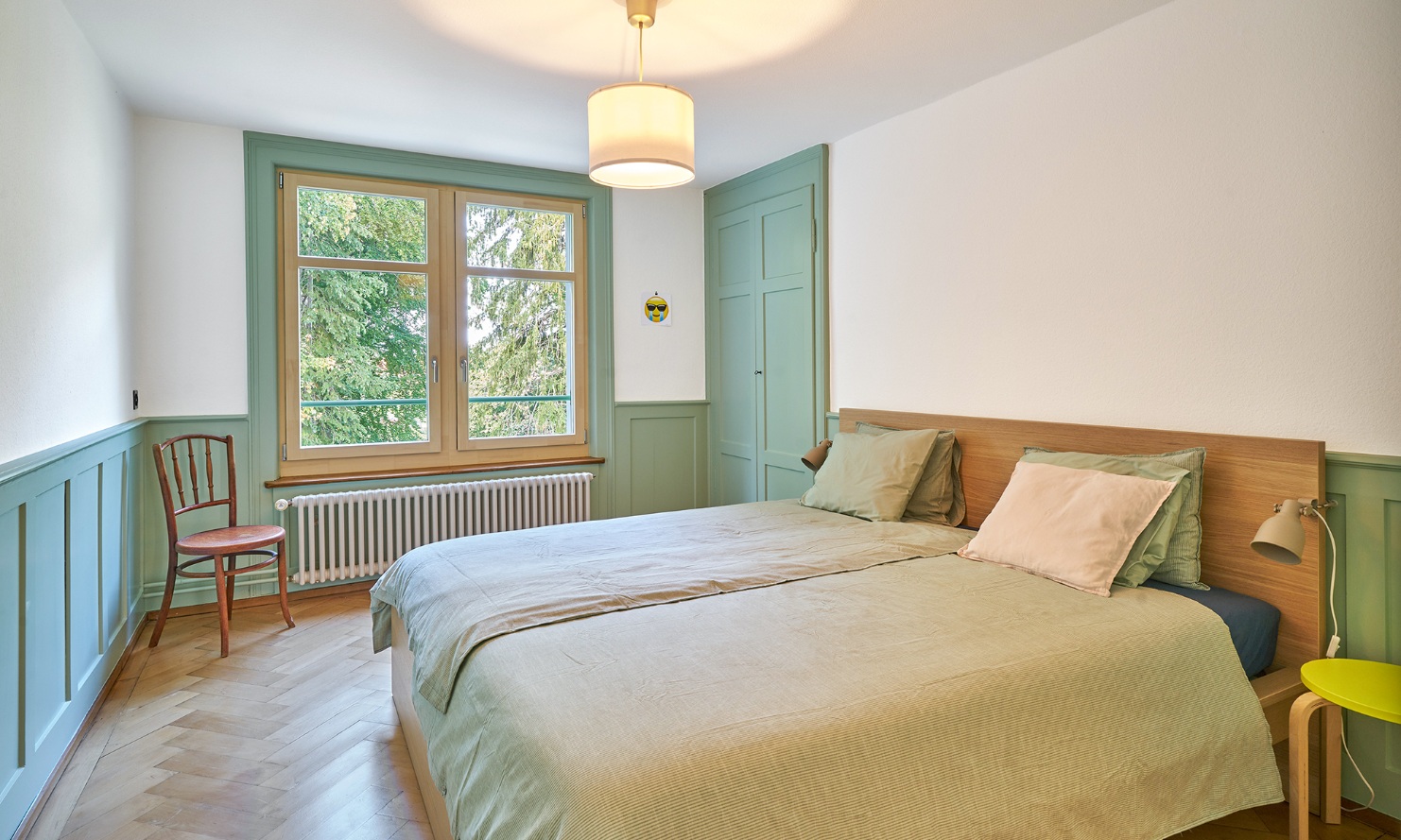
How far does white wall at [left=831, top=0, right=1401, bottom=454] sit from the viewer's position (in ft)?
6.66

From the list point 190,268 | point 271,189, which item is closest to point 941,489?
point 271,189

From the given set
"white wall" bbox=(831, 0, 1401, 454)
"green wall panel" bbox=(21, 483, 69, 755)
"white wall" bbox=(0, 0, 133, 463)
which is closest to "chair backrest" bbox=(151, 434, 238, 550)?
"white wall" bbox=(0, 0, 133, 463)

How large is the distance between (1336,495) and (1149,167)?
1184 millimetres

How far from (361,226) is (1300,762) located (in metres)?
4.49

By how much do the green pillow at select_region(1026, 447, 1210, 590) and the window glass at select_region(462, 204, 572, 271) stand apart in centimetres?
355

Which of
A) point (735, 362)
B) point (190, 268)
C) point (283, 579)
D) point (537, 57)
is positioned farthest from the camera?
point (735, 362)

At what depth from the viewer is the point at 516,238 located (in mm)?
4516

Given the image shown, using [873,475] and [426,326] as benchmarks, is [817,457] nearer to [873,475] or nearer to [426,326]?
[873,475]

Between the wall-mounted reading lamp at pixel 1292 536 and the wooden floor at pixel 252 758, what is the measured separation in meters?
0.63

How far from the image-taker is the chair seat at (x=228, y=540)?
317cm

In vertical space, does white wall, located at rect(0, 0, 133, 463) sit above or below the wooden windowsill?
above

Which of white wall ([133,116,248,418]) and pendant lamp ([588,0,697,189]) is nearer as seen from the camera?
pendant lamp ([588,0,697,189])

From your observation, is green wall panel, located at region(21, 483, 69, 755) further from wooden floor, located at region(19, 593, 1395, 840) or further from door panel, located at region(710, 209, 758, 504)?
door panel, located at region(710, 209, 758, 504)

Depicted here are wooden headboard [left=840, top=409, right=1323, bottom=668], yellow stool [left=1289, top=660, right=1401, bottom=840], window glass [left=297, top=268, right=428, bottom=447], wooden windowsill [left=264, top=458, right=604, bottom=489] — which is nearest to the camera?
yellow stool [left=1289, top=660, right=1401, bottom=840]
